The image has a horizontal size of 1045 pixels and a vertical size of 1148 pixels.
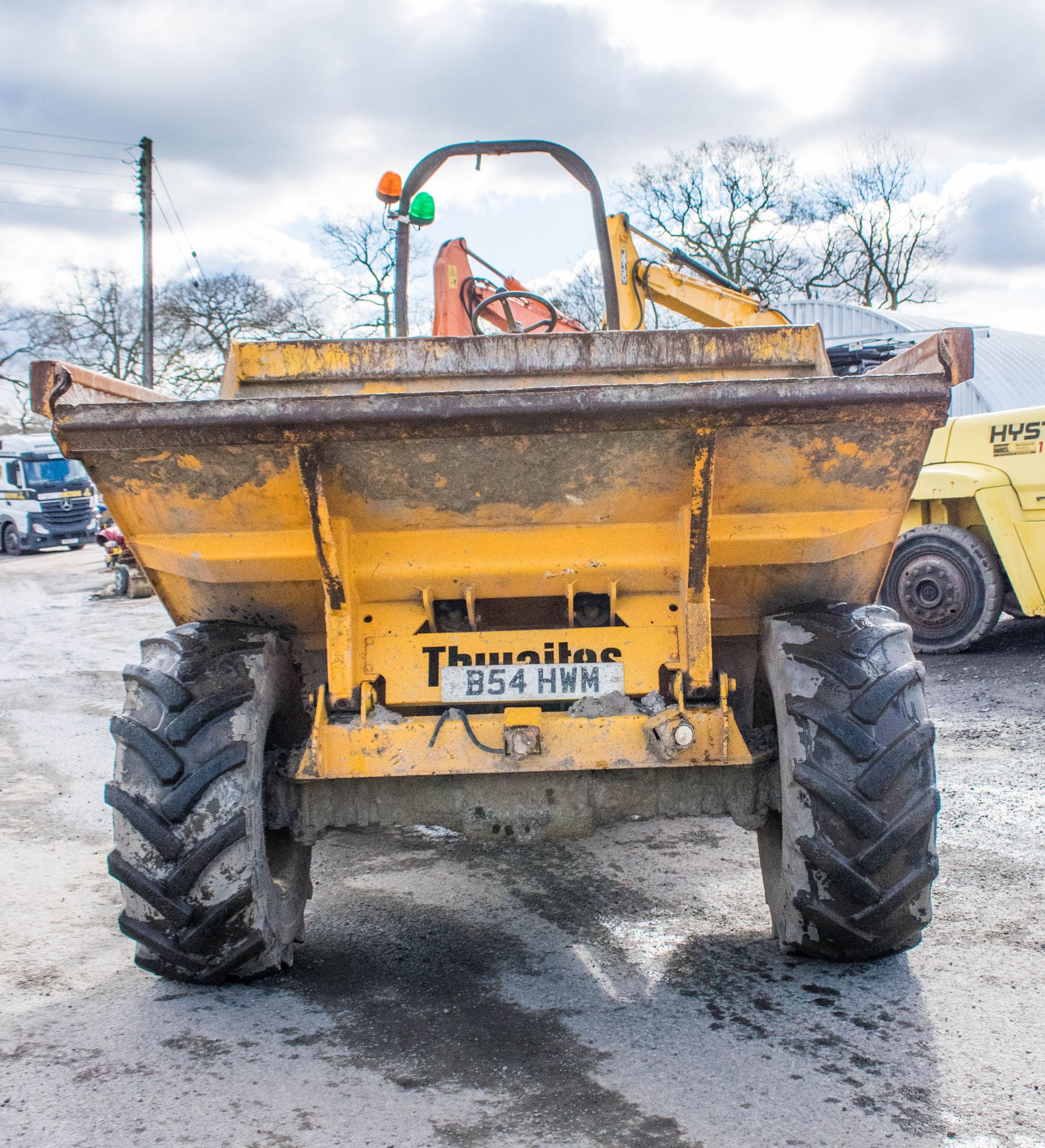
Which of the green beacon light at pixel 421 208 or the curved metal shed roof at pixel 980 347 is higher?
the curved metal shed roof at pixel 980 347

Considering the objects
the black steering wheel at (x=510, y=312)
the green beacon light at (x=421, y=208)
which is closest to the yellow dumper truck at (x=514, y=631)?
the black steering wheel at (x=510, y=312)

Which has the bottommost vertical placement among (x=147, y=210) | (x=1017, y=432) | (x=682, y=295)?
(x=1017, y=432)

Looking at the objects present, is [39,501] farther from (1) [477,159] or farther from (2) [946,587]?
(1) [477,159]

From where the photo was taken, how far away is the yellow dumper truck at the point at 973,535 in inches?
289

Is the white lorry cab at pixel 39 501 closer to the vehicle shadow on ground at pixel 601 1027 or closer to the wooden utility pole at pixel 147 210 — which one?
the wooden utility pole at pixel 147 210

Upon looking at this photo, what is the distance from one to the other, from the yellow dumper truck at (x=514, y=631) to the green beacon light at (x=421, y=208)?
6.10 ft

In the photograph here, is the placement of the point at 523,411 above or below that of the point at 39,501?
below

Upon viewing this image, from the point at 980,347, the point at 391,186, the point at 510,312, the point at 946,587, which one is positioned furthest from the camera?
the point at 980,347

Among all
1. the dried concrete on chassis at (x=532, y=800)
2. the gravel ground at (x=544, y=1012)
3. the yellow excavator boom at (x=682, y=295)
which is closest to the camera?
the gravel ground at (x=544, y=1012)

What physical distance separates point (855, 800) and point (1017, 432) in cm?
564

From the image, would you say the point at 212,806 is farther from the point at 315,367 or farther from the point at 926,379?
the point at 926,379

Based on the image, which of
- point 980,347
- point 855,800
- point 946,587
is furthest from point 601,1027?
point 980,347

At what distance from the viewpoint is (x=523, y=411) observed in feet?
8.50

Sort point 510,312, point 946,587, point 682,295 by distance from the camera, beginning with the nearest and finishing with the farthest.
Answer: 1. point 510,312
2. point 946,587
3. point 682,295
